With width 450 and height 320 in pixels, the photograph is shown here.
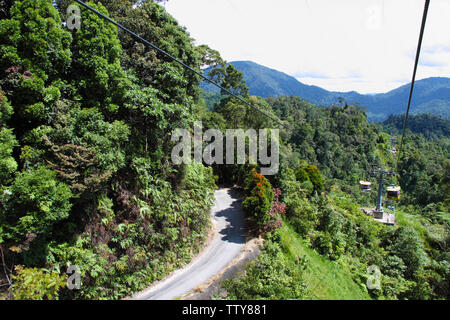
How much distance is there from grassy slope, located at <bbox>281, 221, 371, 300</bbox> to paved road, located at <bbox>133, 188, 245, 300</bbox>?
103 inches

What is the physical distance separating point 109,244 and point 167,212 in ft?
8.90

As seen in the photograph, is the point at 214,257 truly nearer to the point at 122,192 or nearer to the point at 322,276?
the point at 122,192

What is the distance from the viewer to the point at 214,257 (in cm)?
1214

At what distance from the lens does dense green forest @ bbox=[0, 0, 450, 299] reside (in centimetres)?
755

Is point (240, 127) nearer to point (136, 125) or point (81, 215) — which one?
point (136, 125)

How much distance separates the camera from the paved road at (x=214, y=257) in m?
10.0

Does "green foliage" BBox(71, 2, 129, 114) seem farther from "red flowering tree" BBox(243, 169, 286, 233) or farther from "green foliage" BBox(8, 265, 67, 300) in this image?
"red flowering tree" BBox(243, 169, 286, 233)

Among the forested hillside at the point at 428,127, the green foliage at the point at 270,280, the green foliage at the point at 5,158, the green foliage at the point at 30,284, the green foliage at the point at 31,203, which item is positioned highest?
the forested hillside at the point at 428,127

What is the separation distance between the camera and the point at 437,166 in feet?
242

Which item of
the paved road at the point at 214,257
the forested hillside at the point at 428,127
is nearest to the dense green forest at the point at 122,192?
the paved road at the point at 214,257

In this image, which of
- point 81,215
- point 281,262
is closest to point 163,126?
point 81,215

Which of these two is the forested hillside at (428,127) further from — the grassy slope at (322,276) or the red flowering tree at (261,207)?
the red flowering tree at (261,207)

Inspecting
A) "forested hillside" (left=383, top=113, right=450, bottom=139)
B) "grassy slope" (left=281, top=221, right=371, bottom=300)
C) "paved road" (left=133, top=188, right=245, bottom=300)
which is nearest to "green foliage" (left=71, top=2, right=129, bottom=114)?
"paved road" (left=133, top=188, right=245, bottom=300)

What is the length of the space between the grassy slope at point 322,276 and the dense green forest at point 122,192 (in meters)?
0.07
